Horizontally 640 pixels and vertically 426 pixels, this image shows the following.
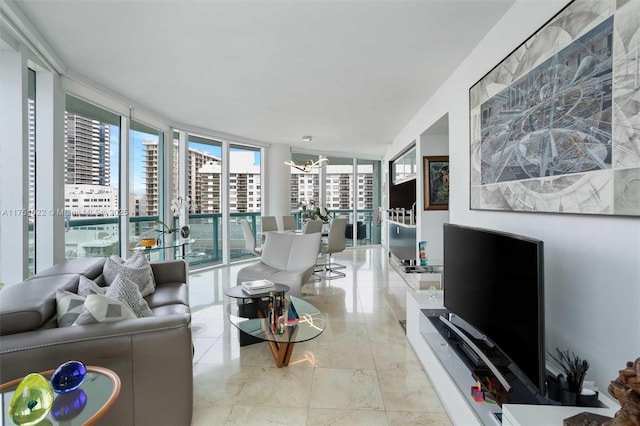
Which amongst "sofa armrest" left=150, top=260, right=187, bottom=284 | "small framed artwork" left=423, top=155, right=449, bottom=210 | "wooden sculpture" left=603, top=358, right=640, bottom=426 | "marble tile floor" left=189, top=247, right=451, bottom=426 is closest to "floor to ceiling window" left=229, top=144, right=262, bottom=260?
"marble tile floor" left=189, top=247, right=451, bottom=426

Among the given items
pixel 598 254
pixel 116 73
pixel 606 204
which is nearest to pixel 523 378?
pixel 598 254

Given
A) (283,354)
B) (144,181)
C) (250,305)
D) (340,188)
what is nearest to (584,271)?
(283,354)

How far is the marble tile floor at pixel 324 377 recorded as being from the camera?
1.92 m

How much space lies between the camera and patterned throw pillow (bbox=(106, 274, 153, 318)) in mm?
2098

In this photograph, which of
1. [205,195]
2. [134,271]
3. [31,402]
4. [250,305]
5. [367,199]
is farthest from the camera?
[367,199]

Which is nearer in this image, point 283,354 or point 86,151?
point 283,354

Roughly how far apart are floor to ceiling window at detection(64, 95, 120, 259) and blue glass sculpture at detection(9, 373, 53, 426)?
2.82m

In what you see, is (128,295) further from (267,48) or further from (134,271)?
(267,48)

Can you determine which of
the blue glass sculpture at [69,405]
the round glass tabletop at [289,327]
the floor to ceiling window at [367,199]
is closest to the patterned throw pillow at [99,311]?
the blue glass sculpture at [69,405]

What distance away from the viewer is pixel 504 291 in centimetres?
155

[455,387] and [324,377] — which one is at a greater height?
[455,387]

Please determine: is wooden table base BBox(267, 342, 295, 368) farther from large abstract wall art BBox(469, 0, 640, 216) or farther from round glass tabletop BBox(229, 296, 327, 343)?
large abstract wall art BBox(469, 0, 640, 216)

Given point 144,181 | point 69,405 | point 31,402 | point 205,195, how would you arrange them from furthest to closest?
1. point 205,195
2. point 144,181
3. point 69,405
4. point 31,402

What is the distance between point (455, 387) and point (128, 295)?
7.11ft
